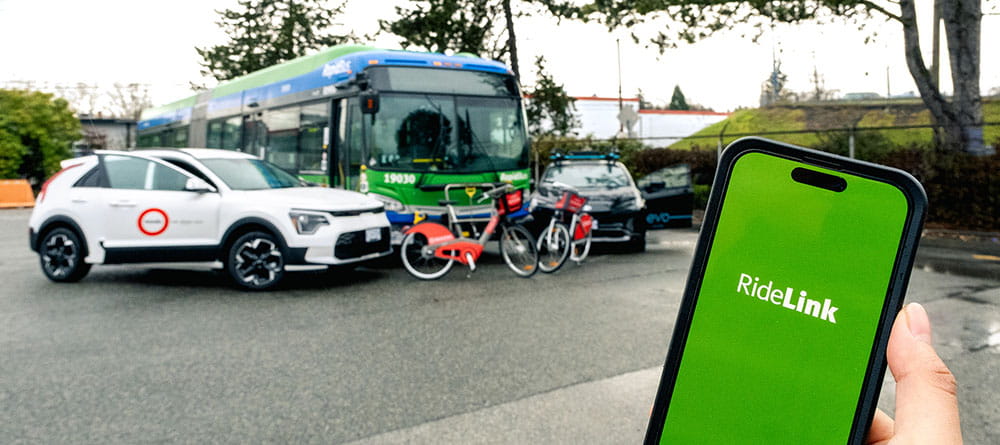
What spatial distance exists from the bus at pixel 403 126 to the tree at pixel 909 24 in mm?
6477

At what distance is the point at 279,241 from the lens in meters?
8.84

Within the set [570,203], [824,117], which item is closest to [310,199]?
[570,203]

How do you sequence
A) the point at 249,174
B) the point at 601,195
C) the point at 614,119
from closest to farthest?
the point at 249,174 → the point at 601,195 → the point at 614,119

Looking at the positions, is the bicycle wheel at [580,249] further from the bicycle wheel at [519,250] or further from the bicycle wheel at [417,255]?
the bicycle wheel at [417,255]

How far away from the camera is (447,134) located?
38.5 ft

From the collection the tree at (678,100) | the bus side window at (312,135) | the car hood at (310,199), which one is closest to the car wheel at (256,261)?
the car hood at (310,199)

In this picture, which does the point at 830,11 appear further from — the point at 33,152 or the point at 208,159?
the point at 33,152

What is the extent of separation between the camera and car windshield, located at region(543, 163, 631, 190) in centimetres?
1314

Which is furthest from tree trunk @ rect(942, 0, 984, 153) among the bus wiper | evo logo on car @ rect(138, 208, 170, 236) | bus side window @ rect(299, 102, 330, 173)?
evo logo on car @ rect(138, 208, 170, 236)

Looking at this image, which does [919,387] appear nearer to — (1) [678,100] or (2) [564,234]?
(2) [564,234]

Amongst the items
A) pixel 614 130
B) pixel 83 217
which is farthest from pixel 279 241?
pixel 614 130

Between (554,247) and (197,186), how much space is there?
4.53 metres

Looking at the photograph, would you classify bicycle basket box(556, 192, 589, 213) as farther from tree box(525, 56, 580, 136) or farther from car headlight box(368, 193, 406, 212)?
tree box(525, 56, 580, 136)

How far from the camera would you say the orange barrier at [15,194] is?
89.9 feet
